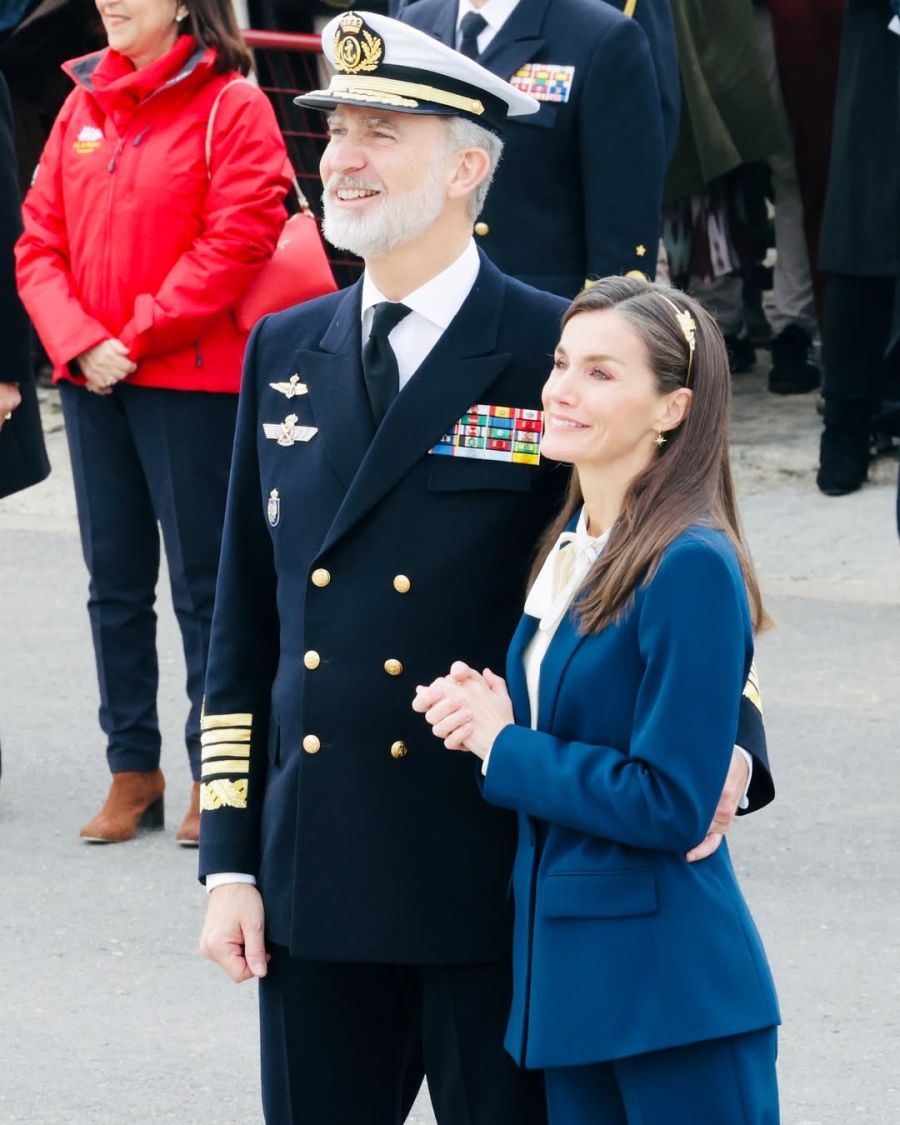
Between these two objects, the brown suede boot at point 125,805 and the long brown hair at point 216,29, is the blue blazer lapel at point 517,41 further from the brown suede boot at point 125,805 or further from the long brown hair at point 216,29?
the brown suede boot at point 125,805

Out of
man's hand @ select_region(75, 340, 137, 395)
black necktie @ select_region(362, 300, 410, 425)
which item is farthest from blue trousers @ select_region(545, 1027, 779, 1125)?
man's hand @ select_region(75, 340, 137, 395)

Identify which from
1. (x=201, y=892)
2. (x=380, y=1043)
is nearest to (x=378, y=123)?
(x=380, y=1043)

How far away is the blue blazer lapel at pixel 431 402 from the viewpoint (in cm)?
285

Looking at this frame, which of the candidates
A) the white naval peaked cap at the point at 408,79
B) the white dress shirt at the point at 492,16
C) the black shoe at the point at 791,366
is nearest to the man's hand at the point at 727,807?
the white naval peaked cap at the point at 408,79

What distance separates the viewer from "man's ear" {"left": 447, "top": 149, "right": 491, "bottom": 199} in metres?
2.89

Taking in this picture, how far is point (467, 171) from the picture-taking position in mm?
2910

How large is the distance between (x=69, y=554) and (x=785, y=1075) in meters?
4.39

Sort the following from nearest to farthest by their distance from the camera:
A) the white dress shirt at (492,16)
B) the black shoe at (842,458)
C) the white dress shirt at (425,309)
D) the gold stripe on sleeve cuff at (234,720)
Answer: the white dress shirt at (425,309) < the gold stripe on sleeve cuff at (234,720) < the white dress shirt at (492,16) < the black shoe at (842,458)

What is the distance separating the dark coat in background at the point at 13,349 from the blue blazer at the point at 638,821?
3191 mm

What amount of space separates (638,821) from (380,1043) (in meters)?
0.55

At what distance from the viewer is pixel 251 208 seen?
17.1 ft

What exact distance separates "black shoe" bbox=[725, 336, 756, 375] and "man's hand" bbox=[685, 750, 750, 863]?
7.08 m

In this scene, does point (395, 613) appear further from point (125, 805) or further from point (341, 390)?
point (125, 805)

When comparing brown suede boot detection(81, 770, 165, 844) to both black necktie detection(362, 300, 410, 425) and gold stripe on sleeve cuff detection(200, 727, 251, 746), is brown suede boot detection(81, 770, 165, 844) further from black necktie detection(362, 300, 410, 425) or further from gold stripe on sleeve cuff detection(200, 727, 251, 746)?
black necktie detection(362, 300, 410, 425)
